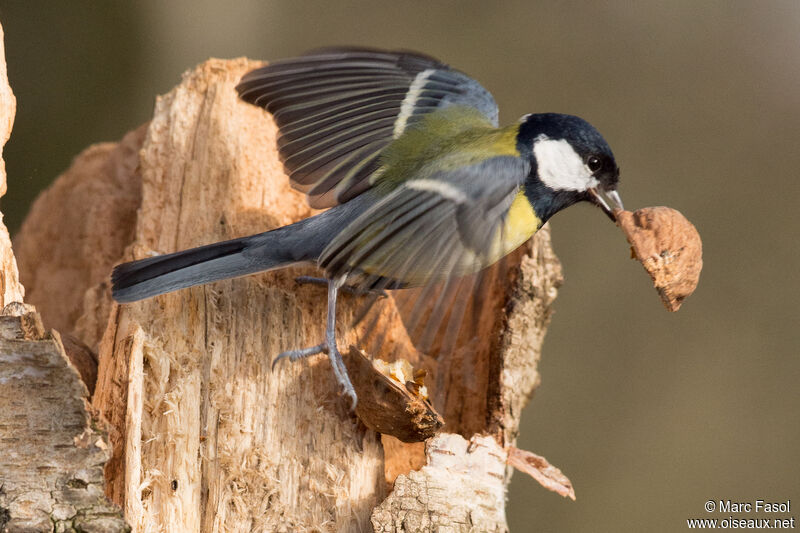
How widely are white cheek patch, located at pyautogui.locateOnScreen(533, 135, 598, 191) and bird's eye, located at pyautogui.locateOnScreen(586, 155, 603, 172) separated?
12 mm

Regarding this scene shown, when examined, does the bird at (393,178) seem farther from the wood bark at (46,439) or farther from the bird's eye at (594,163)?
the wood bark at (46,439)

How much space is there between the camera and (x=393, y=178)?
6.72 feet

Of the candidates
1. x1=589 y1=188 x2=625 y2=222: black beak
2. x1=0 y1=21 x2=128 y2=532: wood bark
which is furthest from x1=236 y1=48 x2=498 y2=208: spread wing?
x1=0 y1=21 x2=128 y2=532: wood bark

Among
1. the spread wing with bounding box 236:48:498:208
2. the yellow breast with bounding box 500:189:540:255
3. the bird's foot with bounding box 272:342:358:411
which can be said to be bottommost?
the bird's foot with bounding box 272:342:358:411

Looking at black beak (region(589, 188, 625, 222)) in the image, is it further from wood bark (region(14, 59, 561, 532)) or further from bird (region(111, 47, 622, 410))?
wood bark (region(14, 59, 561, 532))

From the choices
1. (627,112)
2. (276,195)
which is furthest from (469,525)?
(627,112)

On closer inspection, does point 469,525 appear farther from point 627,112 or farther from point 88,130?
point 88,130

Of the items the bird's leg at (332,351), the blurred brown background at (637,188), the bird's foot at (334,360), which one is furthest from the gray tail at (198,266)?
the blurred brown background at (637,188)

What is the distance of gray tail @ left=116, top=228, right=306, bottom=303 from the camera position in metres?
1.76

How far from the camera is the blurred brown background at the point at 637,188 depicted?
3.71 metres

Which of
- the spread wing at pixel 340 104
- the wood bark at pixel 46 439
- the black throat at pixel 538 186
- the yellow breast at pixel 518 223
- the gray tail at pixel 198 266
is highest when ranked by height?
the spread wing at pixel 340 104

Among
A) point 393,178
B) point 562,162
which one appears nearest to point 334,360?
point 393,178

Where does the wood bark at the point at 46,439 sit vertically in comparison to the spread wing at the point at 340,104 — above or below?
below

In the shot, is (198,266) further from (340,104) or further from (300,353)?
(340,104)
